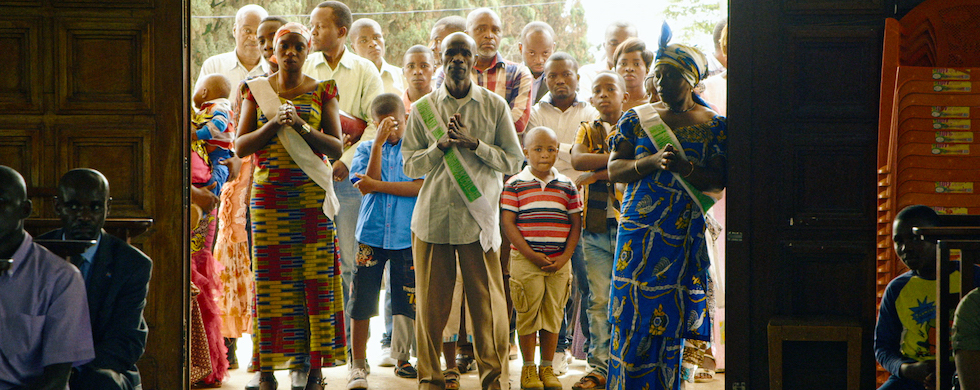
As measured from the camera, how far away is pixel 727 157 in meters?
4.18

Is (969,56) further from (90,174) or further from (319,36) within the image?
(319,36)

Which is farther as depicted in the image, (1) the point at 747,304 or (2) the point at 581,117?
(2) the point at 581,117

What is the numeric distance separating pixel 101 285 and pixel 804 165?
9.87 feet

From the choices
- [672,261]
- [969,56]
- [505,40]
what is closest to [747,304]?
[672,261]

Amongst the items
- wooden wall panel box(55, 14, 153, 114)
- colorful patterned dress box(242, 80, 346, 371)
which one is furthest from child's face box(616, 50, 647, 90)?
wooden wall panel box(55, 14, 153, 114)

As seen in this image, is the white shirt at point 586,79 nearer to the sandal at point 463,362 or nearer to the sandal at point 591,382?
the sandal at point 463,362

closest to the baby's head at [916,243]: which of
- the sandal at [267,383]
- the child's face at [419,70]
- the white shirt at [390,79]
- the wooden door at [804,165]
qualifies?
the wooden door at [804,165]

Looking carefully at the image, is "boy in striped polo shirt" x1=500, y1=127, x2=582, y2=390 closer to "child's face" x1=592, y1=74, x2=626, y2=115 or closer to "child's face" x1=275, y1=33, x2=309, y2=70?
"child's face" x1=592, y1=74, x2=626, y2=115

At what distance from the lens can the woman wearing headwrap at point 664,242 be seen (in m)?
4.06

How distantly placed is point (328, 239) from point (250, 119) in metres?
0.76

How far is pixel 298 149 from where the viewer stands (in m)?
4.72

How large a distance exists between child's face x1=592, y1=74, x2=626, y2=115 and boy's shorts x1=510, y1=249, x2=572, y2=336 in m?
1.04

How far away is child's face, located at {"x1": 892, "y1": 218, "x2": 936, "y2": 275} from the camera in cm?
319

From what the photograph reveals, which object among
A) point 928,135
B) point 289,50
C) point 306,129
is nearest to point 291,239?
point 306,129
